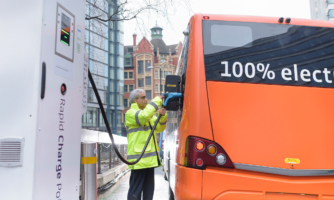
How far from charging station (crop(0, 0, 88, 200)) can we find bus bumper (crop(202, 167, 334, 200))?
154cm

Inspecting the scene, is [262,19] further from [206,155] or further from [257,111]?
[206,155]

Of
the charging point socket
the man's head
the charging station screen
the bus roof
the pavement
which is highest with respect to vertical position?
the bus roof

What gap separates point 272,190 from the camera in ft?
10.7

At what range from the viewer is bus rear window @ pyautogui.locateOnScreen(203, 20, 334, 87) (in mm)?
3656

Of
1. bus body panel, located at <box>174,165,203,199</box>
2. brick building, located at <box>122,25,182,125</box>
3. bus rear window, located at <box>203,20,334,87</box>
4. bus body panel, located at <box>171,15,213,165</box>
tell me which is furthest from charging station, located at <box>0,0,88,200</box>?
brick building, located at <box>122,25,182,125</box>

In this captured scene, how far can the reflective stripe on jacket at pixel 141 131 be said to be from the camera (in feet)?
15.1

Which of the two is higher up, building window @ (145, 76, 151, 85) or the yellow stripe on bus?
building window @ (145, 76, 151, 85)

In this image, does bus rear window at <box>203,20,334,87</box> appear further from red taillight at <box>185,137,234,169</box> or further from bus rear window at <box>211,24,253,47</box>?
red taillight at <box>185,137,234,169</box>

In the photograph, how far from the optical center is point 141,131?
4.80 meters

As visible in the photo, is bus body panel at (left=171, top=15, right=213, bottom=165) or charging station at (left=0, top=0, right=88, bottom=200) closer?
charging station at (left=0, top=0, right=88, bottom=200)

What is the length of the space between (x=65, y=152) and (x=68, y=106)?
352 millimetres

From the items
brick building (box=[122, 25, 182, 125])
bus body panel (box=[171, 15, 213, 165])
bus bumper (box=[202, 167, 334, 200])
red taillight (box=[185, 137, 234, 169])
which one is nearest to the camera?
bus bumper (box=[202, 167, 334, 200])

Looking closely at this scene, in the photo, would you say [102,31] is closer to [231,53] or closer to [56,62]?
[231,53]

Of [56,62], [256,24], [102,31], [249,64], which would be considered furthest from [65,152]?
[102,31]
